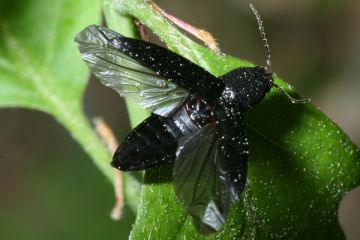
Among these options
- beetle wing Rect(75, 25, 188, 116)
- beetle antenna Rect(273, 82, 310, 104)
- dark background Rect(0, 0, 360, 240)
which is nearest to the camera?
beetle antenna Rect(273, 82, 310, 104)

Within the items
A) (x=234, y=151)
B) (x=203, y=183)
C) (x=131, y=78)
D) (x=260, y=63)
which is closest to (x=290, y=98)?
(x=234, y=151)

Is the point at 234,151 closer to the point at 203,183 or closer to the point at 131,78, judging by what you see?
the point at 203,183

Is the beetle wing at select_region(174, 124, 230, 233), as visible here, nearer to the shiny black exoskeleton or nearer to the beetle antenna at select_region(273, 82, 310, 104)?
the shiny black exoskeleton

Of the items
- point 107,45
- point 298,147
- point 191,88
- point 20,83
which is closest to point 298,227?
point 298,147

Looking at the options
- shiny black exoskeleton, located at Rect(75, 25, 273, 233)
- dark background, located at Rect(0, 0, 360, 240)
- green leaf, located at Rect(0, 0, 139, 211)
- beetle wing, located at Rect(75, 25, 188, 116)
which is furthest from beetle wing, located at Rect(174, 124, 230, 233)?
dark background, located at Rect(0, 0, 360, 240)

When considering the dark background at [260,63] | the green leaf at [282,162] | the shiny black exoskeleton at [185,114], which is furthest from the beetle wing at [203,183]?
the dark background at [260,63]

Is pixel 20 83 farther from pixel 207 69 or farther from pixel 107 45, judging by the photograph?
pixel 207 69

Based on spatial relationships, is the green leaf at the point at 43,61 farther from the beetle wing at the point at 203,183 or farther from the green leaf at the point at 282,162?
the beetle wing at the point at 203,183
